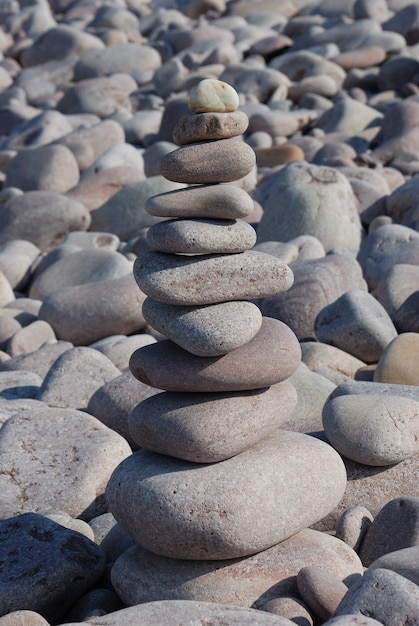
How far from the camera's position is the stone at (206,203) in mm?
3662

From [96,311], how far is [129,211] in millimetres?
3259

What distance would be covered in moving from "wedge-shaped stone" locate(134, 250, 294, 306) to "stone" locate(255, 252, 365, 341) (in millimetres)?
3148

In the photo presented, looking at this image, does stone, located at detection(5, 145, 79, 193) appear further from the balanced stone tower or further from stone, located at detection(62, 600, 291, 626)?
stone, located at detection(62, 600, 291, 626)

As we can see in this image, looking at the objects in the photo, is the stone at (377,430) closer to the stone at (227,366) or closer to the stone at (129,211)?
the stone at (227,366)

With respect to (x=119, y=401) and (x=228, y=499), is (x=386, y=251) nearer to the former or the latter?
(x=119, y=401)

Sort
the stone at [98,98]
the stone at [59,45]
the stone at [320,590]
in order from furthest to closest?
the stone at [59,45] → the stone at [98,98] → the stone at [320,590]

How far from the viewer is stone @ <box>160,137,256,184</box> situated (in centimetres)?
372

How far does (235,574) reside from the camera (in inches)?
141

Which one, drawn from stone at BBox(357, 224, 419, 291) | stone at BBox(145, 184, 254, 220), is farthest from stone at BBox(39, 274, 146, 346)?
stone at BBox(145, 184, 254, 220)

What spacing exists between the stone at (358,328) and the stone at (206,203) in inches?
112

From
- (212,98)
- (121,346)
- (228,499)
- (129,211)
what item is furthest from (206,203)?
(129,211)

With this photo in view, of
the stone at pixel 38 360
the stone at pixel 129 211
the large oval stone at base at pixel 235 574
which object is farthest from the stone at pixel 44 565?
the stone at pixel 129 211

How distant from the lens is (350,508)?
4109 millimetres

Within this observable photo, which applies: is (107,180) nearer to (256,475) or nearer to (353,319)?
(353,319)
